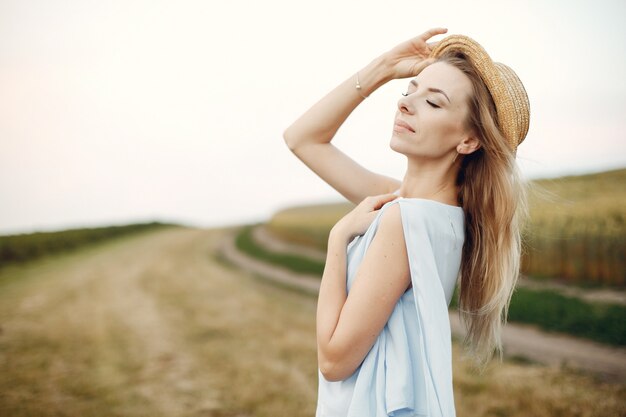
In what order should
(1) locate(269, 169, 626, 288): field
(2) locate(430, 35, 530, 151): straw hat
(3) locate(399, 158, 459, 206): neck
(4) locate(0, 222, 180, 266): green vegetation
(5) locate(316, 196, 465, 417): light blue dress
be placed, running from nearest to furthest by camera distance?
1. (5) locate(316, 196, 465, 417): light blue dress
2. (2) locate(430, 35, 530, 151): straw hat
3. (3) locate(399, 158, 459, 206): neck
4. (1) locate(269, 169, 626, 288): field
5. (4) locate(0, 222, 180, 266): green vegetation

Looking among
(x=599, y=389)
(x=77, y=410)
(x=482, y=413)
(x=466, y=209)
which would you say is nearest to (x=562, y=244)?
(x=599, y=389)

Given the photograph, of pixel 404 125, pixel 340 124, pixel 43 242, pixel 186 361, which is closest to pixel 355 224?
pixel 404 125

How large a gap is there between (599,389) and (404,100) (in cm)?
630

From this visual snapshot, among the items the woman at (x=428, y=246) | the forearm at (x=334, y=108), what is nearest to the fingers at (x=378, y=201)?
the woman at (x=428, y=246)

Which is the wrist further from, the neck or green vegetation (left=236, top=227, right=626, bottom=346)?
green vegetation (left=236, top=227, right=626, bottom=346)

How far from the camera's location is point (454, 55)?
2.44 m

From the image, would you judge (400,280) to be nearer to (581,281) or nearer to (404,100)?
(404,100)

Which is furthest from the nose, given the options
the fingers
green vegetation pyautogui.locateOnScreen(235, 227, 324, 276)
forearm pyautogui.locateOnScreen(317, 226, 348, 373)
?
green vegetation pyautogui.locateOnScreen(235, 227, 324, 276)

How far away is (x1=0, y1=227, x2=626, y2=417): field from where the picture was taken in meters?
6.93

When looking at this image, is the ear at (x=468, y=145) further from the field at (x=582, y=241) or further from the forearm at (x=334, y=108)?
the field at (x=582, y=241)

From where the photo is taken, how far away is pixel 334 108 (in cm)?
286

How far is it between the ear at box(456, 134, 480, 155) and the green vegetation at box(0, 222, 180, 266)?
24747 millimetres

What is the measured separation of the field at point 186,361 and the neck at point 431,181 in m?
4.72

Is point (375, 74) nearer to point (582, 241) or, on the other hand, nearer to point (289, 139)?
point (289, 139)
